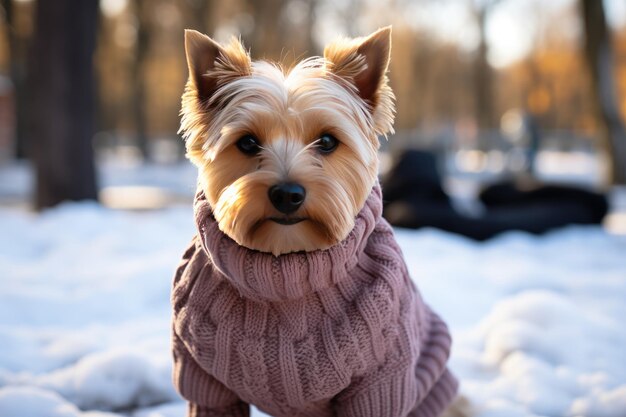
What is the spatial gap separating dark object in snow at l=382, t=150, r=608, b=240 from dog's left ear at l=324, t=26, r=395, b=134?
4874 mm

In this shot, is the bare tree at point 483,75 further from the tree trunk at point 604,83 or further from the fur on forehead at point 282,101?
the fur on forehead at point 282,101

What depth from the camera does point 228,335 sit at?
215 cm

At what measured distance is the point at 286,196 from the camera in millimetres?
1973

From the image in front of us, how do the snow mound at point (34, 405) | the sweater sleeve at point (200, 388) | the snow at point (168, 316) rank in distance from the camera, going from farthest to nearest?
the snow at point (168, 316), the snow mound at point (34, 405), the sweater sleeve at point (200, 388)

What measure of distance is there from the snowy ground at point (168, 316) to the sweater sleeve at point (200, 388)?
0.81m

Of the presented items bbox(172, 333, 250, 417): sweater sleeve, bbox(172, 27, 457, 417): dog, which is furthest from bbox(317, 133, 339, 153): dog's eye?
bbox(172, 333, 250, 417): sweater sleeve

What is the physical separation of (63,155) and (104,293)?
16.0 feet

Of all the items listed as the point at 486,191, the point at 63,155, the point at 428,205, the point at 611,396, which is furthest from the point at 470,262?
the point at 63,155

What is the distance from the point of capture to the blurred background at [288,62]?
9062mm

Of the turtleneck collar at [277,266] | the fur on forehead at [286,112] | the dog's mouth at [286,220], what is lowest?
the turtleneck collar at [277,266]

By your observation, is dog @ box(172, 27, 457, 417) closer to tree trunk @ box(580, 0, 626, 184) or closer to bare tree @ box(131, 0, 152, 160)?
tree trunk @ box(580, 0, 626, 184)

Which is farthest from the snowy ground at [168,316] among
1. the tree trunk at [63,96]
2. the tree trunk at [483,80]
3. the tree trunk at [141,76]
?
the tree trunk at [141,76]

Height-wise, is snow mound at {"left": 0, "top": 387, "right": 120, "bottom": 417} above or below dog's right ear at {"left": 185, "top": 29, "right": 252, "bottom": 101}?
below

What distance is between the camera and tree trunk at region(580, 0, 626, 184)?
483 inches
